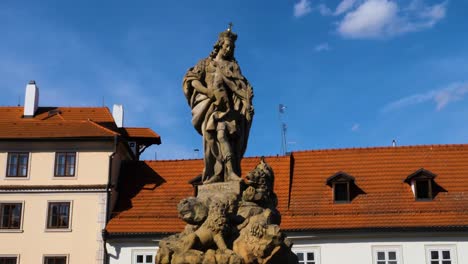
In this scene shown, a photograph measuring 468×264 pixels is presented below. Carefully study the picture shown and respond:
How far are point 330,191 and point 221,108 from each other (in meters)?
17.6

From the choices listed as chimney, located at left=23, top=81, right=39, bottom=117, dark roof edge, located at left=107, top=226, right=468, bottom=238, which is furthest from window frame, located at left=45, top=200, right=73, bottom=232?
chimney, located at left=23, top=81, right=39, bottom=117

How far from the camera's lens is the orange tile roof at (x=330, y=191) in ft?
77.3

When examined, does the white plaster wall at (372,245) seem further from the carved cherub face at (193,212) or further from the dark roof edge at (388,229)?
the carved cherub face at (193,212)

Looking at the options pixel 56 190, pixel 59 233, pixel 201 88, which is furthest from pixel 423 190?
pixel 201 88

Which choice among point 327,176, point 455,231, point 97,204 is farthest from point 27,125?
point 455,231

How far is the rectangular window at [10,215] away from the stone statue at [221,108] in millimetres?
19188

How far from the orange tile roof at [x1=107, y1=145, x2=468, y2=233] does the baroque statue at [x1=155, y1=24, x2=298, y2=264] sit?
51.2 ft

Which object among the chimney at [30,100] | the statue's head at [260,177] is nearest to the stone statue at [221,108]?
the statue's head at [260,177]

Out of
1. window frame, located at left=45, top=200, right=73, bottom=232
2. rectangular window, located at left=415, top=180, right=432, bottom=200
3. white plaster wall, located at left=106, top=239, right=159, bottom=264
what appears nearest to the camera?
white plaster wall, located at left=106, top=239, right=159, bottom=264

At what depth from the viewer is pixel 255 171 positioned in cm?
779

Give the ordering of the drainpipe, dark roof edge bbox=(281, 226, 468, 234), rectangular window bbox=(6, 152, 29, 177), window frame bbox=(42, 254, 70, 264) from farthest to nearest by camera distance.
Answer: rectangular window bbox=(6, 152, 29, 177) → window frame bbox=(42, 254, 70, 264) → the drainpipe → dark roof edge bbox=(281, 226, 468, 234)

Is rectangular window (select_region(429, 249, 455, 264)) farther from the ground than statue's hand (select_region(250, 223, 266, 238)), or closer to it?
farther from the ground

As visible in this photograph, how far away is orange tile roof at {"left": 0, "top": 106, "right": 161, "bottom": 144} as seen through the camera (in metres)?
26.3

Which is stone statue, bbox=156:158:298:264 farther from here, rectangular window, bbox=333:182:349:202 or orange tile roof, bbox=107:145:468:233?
rectangular window, bbox=333:182:349:202
